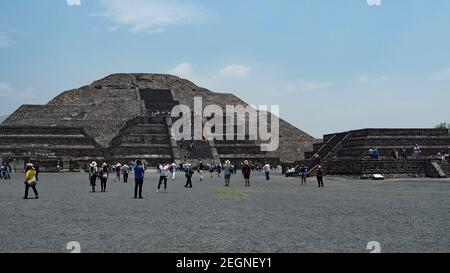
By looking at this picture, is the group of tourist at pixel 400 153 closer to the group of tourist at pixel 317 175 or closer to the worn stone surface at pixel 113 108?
the group of tourist at pixel 317 175

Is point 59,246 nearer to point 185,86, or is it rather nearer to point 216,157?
point 216,157

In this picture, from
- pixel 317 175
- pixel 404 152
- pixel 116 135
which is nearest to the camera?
pixel 317 175

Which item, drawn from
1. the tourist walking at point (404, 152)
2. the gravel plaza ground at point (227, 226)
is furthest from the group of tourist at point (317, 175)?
the gravel plaza ground at point (227, 226)

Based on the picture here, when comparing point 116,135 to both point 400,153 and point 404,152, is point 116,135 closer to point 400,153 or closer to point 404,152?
point 400,153

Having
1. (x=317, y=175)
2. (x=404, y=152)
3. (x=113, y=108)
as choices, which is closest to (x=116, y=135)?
(x=113, y=108)

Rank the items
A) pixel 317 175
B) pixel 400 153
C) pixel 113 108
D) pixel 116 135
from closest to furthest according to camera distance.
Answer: pixel 317 175, pixel 400 153, pixel 116 135, pixel 113 108

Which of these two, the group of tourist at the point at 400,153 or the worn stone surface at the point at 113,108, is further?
the worn stone surface at the point at 113,108

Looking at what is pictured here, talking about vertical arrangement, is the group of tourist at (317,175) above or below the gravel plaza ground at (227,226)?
above

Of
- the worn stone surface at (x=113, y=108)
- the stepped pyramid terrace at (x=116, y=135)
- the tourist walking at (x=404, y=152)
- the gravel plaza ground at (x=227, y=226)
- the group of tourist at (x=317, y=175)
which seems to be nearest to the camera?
the gravel plaza ground at (x=227, y=226)

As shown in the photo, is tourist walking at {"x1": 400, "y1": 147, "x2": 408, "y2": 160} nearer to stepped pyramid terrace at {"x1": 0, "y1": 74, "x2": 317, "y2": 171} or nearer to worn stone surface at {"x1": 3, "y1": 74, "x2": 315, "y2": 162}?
stepped pyramid terrace at {"x1": 0, "y1": 74, "x2": 317, "y2": 171}

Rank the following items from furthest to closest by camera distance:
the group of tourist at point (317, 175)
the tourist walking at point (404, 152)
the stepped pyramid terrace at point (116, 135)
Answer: the stepped pyramid terrace at point (116, 135), the tourist walking at point (404, 152), the group of tourist at point (317, 175)

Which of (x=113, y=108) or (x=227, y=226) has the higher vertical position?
(x=113, y=108)

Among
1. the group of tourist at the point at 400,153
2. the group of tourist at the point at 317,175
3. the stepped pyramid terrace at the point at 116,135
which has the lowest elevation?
the group of tourist at the point at 317,175

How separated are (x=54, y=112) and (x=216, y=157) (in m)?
24.8
